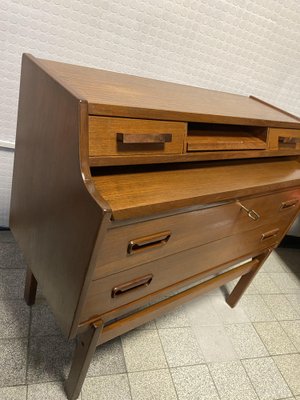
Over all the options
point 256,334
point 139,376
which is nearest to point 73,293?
point 139,376

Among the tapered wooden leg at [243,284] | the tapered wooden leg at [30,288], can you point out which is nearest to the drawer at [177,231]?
the tapered wooden leg at [243,284]

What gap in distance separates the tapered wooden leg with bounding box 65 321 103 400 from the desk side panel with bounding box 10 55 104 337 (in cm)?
8

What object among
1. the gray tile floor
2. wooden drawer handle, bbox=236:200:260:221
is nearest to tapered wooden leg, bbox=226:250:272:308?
the gray tile floor

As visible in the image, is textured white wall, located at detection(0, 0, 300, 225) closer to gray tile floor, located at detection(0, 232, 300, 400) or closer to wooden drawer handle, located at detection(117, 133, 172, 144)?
gray tile floor, located at detection(0, 232, 300, 400)

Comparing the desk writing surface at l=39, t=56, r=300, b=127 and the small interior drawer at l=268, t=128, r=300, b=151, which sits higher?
the desk writing surface at l=39, t=56, r=300, b=127

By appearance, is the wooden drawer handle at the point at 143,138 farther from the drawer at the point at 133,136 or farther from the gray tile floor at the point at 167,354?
the gray tile floor at the point at 167,354

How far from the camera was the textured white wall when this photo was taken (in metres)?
1.25

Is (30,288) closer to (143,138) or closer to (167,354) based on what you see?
(167,354)

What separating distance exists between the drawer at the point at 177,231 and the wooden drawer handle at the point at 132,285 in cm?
8

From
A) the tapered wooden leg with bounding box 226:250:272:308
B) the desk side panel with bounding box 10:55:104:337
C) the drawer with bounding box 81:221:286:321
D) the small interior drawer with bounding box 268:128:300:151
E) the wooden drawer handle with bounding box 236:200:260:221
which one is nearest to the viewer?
the desk side panel with bounding box 10:55:104:337

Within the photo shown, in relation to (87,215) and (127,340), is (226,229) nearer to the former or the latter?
(87,215)

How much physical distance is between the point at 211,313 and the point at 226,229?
764mm

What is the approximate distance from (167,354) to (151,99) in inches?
43.0

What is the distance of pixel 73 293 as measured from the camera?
815 millimetres
